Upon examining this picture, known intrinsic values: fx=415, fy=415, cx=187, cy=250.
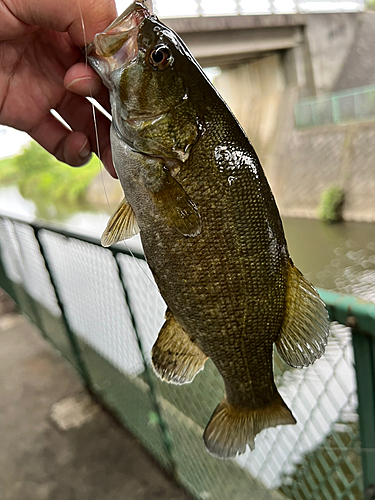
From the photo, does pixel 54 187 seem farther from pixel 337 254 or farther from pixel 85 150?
pixel 85 150

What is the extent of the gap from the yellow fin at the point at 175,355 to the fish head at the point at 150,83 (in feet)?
1.30

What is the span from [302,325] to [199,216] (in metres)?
0.32

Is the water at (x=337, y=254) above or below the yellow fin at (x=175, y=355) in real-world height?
below

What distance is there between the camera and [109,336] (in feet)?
10.2

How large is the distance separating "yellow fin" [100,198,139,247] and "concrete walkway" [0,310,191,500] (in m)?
2.08

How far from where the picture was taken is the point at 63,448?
2.89 meters

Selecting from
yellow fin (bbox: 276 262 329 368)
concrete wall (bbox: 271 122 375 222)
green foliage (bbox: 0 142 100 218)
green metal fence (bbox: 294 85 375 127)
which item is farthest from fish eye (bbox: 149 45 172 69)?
green foliage (bbox: 0 142 100 218)

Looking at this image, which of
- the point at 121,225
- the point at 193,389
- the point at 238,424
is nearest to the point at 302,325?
the point at 238,424

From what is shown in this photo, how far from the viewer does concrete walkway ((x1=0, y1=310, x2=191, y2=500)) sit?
8.34 ft

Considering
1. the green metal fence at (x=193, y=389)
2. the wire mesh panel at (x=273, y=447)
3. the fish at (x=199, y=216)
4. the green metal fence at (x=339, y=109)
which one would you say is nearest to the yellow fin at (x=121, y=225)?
the fish at (x=199, y=216)

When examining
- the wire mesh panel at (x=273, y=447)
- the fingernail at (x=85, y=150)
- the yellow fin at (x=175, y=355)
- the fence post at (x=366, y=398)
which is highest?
the fingernail at (x=85, y=150)

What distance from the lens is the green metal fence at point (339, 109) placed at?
10.9m

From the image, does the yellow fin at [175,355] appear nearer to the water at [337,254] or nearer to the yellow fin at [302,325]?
the yellow fin at [302,325]

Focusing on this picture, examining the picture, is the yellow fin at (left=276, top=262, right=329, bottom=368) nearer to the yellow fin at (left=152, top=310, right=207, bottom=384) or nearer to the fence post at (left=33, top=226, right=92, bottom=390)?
the yellow fin at (left=152, top=310, right=207, bottom=384)
